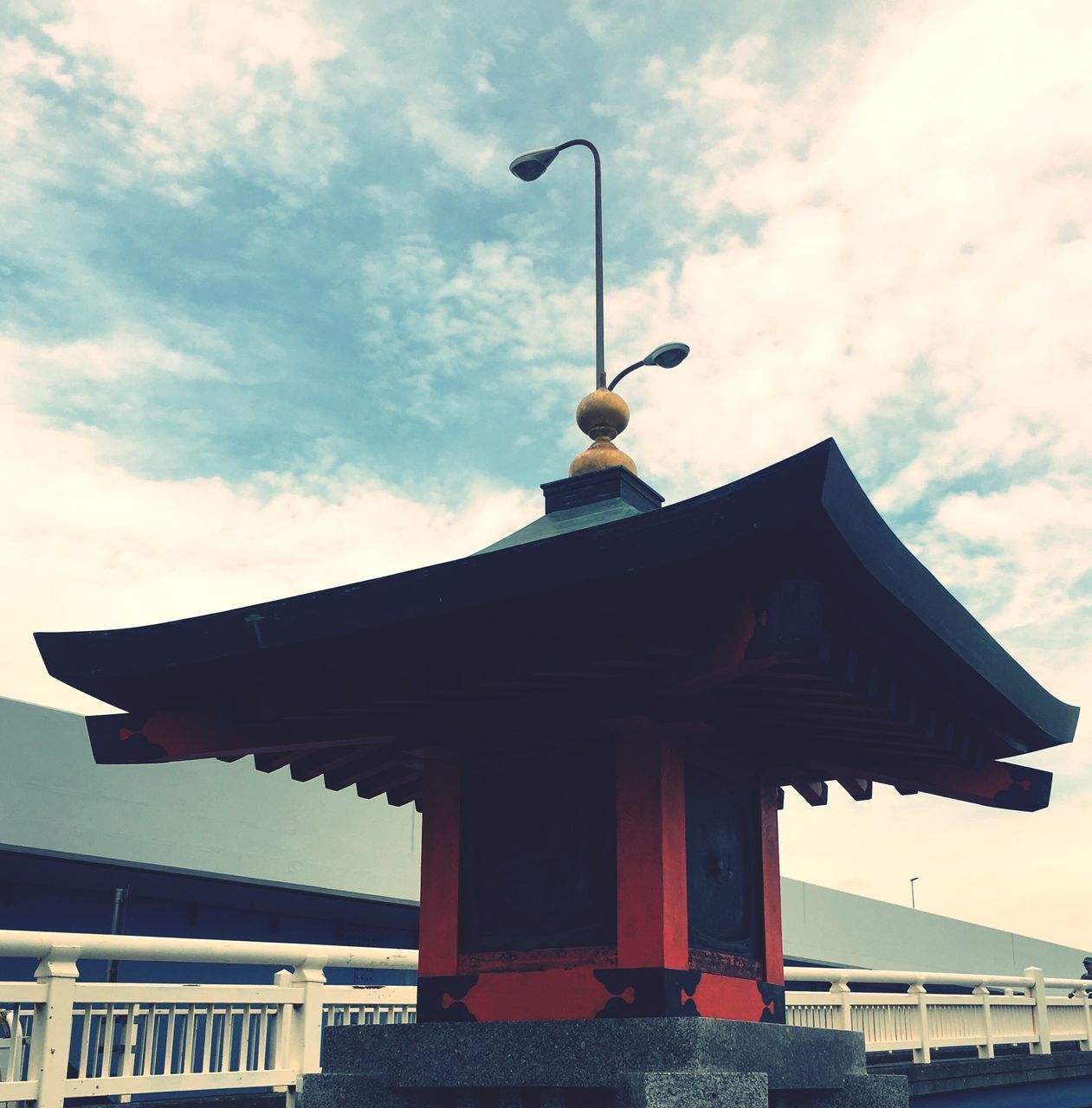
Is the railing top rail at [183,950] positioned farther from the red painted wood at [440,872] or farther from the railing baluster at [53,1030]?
the red painted wood at [440,872]

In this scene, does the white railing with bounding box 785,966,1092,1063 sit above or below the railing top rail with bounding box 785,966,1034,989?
below

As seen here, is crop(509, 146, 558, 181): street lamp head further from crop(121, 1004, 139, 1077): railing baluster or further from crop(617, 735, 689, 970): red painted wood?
crop(121, 1004, 139, 1077): railing baluster

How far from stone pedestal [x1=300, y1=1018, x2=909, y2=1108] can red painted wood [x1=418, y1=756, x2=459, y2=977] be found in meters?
0.45

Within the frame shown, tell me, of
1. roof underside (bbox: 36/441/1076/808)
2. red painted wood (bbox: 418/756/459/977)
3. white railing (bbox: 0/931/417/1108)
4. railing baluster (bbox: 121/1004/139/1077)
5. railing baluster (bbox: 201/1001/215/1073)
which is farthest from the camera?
railing baluster (bbox: 201/1001/215/1073)

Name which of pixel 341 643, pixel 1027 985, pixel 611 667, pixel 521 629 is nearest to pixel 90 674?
pixel 341 643

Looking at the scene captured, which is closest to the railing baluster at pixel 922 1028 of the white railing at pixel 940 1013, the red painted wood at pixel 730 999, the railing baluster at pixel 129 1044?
the white railing at pixel 940 1013

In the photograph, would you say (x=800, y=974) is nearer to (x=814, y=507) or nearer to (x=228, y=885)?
(x=228, y=885)

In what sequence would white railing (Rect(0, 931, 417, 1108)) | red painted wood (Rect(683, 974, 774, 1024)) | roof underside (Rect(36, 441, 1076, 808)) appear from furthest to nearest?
white railing (Rect(0, 931, 417, 1108)) < red painted wood (Rect(683, 974, 774, 1024)) < roof underside (Rect(36, 441, 1076, 808))

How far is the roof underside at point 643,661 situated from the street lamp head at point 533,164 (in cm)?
434

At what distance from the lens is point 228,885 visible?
19.2m

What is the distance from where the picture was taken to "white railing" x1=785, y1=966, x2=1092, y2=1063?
1428 centimetres

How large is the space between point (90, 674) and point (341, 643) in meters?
1.68

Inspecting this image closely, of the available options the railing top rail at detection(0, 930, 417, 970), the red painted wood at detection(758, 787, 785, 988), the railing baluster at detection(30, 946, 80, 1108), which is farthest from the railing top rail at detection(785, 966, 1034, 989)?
the railing baluster at detection(30, 946, 80, 1108)

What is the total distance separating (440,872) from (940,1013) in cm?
1142
